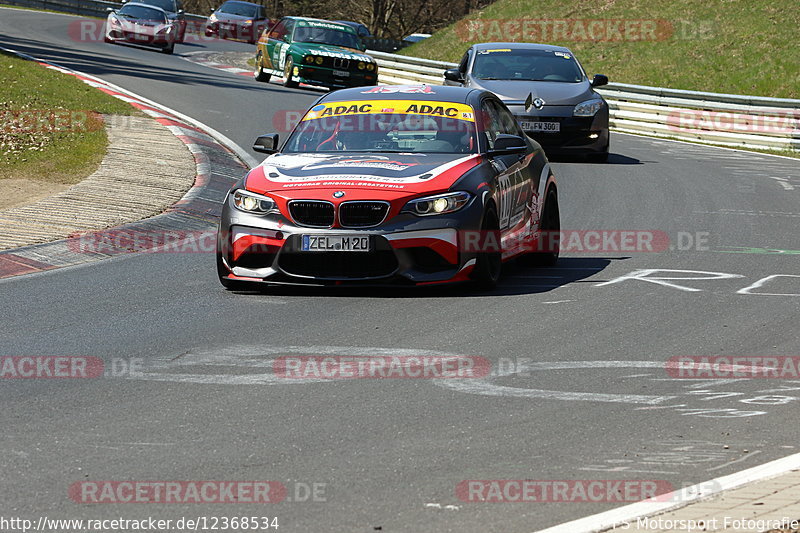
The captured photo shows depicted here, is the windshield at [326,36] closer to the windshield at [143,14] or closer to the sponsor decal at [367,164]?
the windshield at [143,14]

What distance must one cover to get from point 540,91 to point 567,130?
0.68 meters

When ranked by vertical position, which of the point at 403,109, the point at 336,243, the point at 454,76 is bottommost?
the point at 336,243

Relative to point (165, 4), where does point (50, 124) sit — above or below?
below

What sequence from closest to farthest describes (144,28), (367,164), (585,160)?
(367,164) → (585,160) → (144,28)

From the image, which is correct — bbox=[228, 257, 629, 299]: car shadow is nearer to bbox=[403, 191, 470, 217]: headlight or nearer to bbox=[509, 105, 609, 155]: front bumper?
bbox=[403, 191, 470, 217]: headlight

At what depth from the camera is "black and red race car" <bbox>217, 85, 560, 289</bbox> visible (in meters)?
9.53

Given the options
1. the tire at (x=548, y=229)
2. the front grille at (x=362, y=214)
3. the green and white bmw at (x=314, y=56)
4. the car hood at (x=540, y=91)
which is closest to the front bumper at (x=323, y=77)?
→ the green and white bmw at (x=314, y=56)

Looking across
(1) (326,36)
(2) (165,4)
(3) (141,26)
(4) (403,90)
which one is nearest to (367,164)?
(4) (403,90)

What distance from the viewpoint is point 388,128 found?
1088cm

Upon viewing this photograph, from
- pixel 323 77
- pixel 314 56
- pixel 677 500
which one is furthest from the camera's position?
pixel 323 77

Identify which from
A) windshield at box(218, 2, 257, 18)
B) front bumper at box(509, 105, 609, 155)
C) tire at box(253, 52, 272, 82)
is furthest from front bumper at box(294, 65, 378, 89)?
windshield at box(218, 2, 257, 18)

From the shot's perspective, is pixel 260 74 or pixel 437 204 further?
pixel 260 74

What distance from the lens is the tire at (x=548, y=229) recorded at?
1152cm

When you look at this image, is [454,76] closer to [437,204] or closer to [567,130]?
[567,130]
